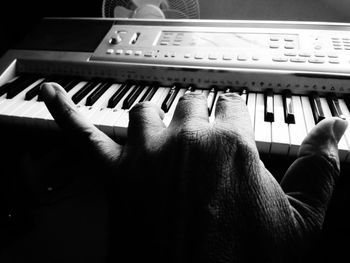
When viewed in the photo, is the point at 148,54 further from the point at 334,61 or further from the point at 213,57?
the point at 334,61

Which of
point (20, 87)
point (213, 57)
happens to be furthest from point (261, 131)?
point (20, 87)

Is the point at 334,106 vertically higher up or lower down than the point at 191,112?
lower down

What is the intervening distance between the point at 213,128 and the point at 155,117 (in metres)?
0.12

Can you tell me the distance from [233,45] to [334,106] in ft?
1.36

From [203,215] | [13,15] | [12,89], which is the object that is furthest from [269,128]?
[13,15]

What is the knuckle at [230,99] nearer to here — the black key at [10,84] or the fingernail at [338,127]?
the fingernail at [338,127]

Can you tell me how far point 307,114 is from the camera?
90 centimetres

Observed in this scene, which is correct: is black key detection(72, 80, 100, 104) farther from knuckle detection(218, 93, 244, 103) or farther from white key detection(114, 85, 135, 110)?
knuckle detection(218, 93, 244, 103)

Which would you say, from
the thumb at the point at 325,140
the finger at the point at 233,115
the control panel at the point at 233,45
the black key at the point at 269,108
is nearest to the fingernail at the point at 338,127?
the thumb at the point at 325,140

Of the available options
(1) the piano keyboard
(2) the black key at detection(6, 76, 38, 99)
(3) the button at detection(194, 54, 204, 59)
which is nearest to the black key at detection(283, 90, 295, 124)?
(1) the piano keyboard

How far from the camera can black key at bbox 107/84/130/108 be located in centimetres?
100

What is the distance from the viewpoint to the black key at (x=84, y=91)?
1.06 m

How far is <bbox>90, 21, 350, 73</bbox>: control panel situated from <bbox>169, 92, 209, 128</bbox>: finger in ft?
1.78

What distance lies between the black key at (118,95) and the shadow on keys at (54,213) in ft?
1.15
